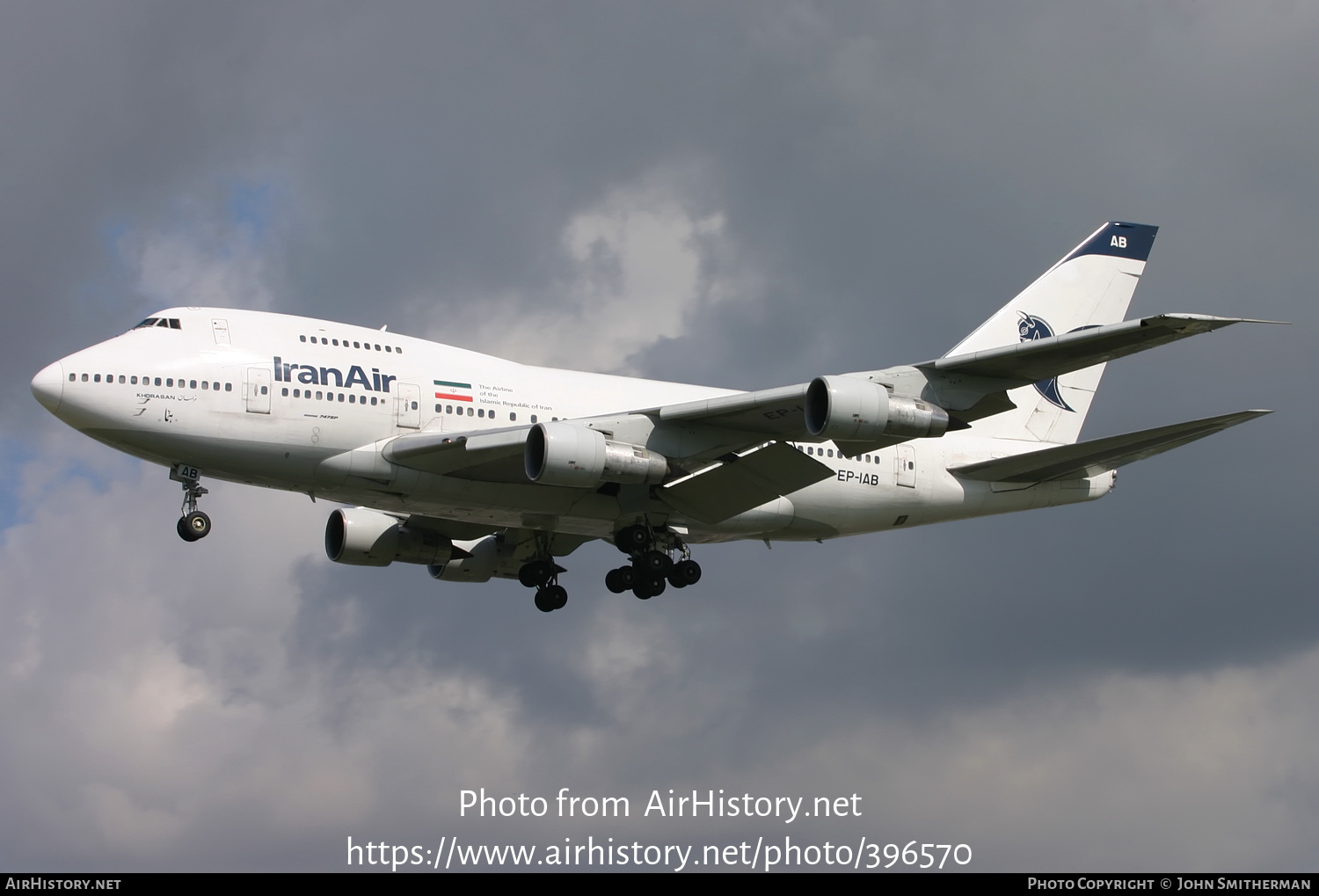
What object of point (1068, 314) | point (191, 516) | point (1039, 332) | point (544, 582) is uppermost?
point (1068, 314)

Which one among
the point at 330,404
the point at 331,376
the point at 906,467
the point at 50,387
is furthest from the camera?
the point at 906,467

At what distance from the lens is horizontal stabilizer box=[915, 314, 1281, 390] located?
30.8 meters

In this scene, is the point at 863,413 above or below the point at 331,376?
below

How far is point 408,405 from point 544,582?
9526 mm

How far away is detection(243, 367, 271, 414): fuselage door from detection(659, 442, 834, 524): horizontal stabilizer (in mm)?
9621

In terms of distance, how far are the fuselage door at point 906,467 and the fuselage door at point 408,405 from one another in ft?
43.4

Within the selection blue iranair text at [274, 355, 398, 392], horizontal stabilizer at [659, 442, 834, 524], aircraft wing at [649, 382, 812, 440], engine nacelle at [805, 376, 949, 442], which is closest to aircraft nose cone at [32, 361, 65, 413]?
blue iranair text at [274, 355, 398, 392]

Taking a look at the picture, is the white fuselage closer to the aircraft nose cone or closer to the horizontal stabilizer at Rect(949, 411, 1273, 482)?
the aircraft nose cone

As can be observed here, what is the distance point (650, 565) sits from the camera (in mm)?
38719

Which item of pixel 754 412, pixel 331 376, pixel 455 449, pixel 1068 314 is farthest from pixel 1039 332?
pixel 331 376

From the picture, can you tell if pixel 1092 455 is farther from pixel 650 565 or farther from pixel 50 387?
pixel 50 387

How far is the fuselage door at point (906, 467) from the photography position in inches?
1609

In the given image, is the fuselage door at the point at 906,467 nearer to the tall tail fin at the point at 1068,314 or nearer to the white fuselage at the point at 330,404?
the white fuselage at the point at 330,404
